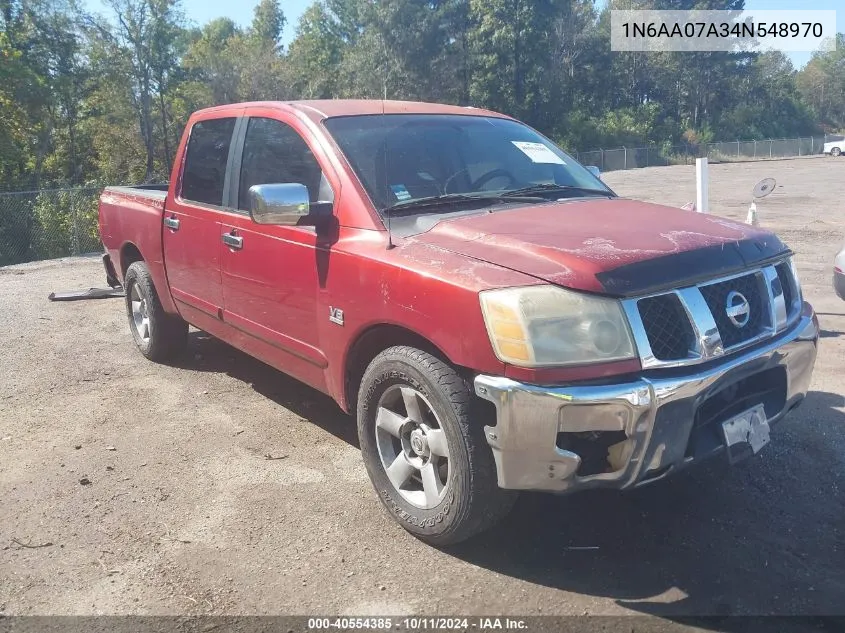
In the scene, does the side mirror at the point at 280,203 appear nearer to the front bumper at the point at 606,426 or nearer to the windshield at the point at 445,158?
the windshield at the point at 445,158

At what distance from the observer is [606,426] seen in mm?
2746

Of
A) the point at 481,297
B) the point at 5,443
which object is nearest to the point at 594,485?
the point at 481,297

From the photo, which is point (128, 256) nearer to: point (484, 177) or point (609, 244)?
point (484, 177)

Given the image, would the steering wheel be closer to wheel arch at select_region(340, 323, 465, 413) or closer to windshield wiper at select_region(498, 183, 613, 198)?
windshield wiper at select_region(498, 183, 613, 198)

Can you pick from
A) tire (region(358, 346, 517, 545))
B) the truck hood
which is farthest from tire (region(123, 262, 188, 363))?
the truck hood

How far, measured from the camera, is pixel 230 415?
199 inches

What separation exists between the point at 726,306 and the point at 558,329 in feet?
2.55

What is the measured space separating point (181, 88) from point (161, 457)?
41.6 meters

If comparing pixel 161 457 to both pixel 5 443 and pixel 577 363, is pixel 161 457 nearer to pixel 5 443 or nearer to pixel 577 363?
pixel 5 443

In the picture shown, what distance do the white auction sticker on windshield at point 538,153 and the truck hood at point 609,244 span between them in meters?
0.76

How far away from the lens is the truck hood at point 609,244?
113 inches

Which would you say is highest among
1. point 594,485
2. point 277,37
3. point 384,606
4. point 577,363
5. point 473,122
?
point 277,37

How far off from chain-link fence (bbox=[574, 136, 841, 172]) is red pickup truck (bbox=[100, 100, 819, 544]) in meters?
41.6

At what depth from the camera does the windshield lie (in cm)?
388
